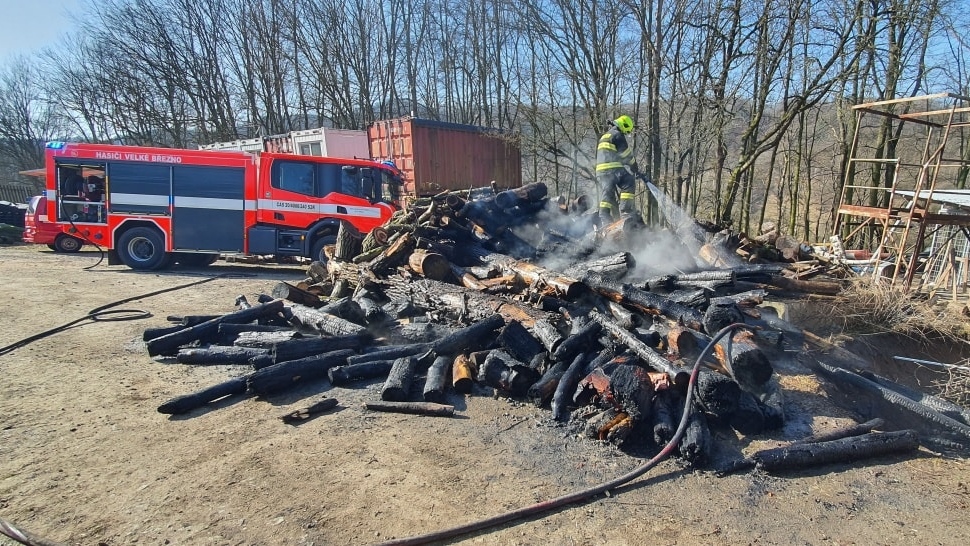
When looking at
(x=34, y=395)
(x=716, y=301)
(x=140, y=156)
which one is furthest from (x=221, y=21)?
A: (x=716, y=301)

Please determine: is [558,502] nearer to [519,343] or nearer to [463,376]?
[463,376]

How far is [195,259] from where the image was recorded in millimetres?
12891

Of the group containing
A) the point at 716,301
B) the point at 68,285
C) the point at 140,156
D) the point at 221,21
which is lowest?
the point at 68,285

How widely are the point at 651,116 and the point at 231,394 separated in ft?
47.0

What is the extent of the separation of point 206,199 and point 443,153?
7079 millimetres

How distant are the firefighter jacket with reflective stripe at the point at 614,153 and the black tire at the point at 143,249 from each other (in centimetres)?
1005

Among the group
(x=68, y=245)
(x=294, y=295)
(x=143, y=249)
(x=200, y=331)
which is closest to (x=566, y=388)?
(x=200, y=331)

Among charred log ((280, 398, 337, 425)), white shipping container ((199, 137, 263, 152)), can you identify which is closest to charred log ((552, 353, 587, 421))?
charred log ((280, 398, 337, 425))

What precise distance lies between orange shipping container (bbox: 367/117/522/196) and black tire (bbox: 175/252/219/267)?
5.49 metres

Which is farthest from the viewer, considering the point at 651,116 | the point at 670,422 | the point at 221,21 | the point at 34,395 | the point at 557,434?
the point at 221,21

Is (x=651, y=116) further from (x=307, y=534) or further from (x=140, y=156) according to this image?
(x=307, y=534)

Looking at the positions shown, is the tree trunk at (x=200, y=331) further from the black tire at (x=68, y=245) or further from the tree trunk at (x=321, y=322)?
the black tire at (x=68, y=245)

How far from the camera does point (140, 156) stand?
11344 mm

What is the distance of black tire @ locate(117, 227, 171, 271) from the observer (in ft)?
38.3
